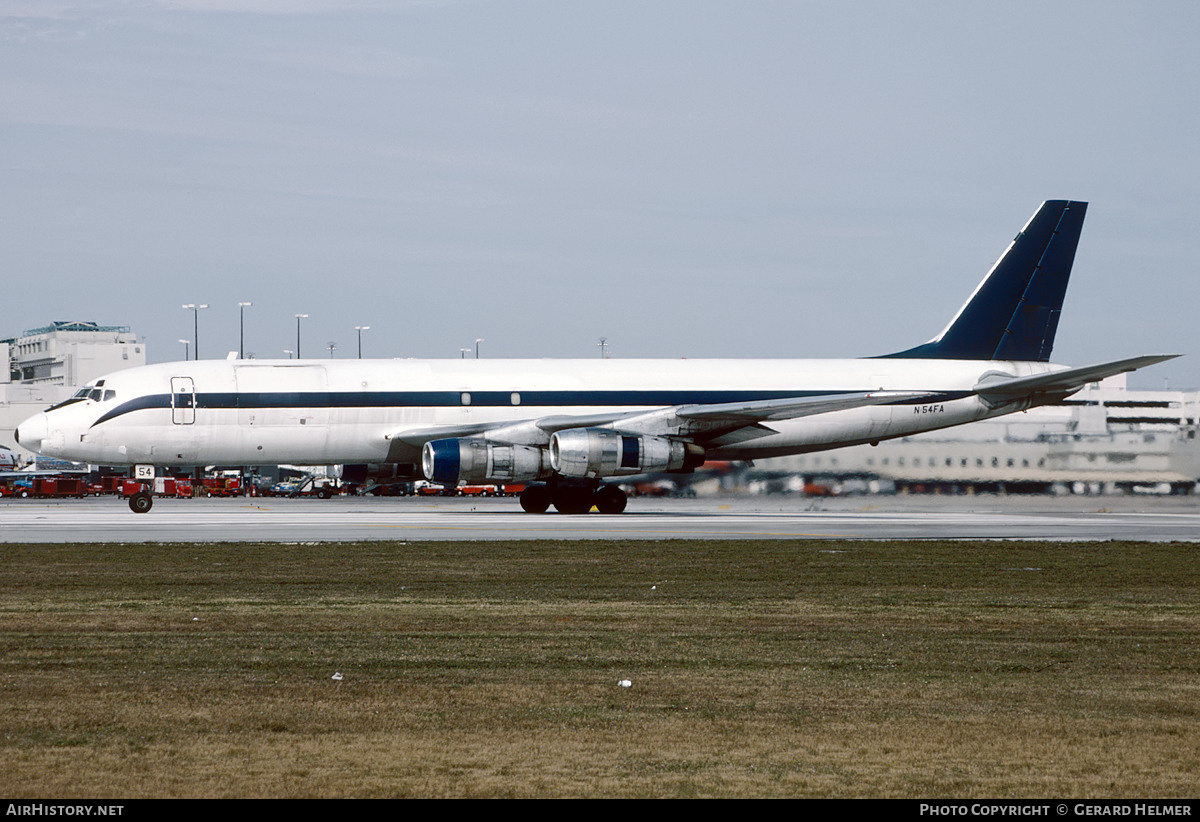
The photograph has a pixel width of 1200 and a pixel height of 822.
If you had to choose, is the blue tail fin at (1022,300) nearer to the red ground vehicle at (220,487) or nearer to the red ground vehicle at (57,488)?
the red ground vehicle at (220,487)

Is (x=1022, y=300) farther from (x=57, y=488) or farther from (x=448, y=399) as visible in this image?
(x=57, y=488)

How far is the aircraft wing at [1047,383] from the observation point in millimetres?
40531

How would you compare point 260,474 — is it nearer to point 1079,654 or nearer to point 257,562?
point 257,562

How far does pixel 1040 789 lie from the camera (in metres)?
7.52

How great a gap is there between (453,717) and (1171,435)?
3543 cm

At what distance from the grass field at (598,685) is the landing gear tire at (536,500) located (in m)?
22.3

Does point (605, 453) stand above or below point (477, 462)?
above

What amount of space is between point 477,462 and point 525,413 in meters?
3.64

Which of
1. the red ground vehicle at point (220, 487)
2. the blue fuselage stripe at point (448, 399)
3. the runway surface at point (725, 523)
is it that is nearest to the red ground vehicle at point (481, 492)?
the red ground vehicle at point (220, 487)

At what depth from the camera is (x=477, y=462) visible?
3872cm

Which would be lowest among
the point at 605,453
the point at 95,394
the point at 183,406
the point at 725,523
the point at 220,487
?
the point at 725,523

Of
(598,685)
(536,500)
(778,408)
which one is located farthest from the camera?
(536,500)

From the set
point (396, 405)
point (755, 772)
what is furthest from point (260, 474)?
point (755, 772)

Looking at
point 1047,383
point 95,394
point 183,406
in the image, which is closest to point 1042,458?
point 1047,383
